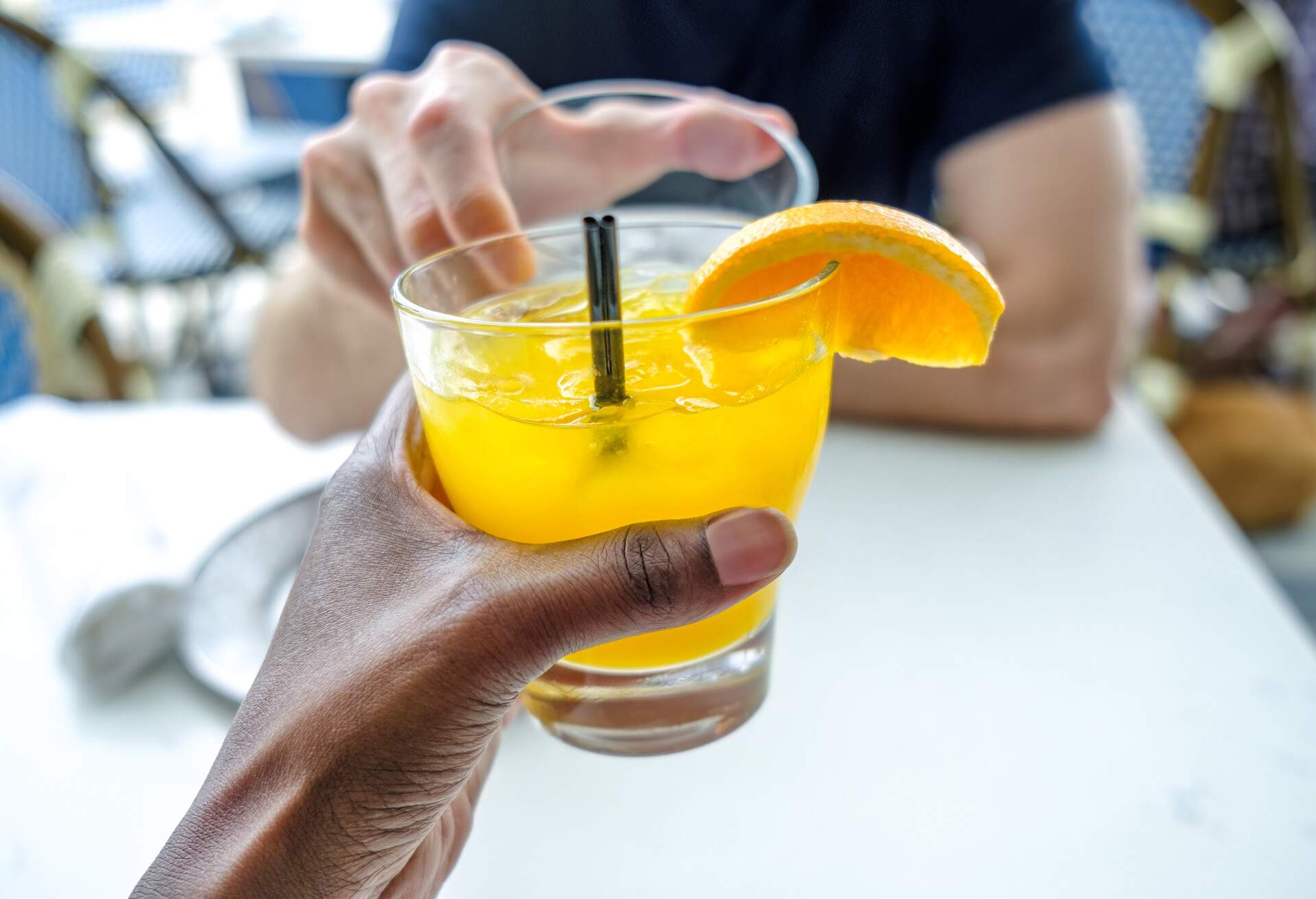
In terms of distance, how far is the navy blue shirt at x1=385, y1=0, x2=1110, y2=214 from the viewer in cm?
117

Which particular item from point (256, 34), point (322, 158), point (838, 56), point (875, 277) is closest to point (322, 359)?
point (322, 158)

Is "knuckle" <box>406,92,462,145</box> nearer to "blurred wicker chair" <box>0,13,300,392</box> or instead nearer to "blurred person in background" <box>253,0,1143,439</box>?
"blurred person in background" <box>253,0,1143,439</box>

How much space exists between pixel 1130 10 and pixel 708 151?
7.19 feet

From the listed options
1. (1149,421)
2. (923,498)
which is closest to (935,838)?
(923,498)

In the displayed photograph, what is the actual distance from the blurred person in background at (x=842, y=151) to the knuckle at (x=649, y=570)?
49 cm

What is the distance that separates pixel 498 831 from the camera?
1.99 feet

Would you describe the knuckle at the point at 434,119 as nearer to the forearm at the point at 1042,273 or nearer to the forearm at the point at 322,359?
the forearm at the point at 322,359

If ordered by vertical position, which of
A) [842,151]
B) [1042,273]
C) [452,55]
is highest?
[452,55]

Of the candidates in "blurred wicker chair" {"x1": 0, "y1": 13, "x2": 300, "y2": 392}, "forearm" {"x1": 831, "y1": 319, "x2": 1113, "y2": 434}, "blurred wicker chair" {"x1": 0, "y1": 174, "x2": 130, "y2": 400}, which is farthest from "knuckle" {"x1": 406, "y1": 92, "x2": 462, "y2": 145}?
"blurred wicker chair" {"x1": 0, "y1": 13, "x2": 300, "y2": 392}

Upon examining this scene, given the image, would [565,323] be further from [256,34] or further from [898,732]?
[256,34]

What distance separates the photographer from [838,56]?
120cm

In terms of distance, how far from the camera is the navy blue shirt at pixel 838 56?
3.84ft

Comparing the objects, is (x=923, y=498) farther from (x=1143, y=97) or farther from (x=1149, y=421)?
(x=1143, y=97)

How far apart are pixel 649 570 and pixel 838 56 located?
3.18 feet
